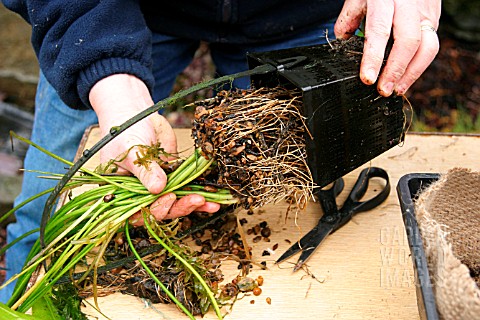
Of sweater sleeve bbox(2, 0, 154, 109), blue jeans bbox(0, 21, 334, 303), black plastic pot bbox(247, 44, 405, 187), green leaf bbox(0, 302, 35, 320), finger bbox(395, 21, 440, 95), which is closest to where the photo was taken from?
green leaf bbox(0, 302, 35, 320)

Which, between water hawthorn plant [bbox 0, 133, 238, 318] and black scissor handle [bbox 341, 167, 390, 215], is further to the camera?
black scissor handle [bbox 341, 167, 390, 215]

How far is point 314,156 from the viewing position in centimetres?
113

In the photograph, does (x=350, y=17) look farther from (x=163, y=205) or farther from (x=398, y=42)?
(x=163, y=205)

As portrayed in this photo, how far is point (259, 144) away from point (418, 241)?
1.24 feet

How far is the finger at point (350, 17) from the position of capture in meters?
1.27

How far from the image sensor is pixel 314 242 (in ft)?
4.15

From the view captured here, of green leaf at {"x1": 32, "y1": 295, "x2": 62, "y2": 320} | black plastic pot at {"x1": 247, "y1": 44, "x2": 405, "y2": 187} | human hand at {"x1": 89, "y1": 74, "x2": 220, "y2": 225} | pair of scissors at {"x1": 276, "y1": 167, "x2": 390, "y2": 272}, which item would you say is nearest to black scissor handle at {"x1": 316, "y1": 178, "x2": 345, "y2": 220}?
pair of scissors at {"x1": 276, "y1": 167, "x2": 390, "y2": 272}

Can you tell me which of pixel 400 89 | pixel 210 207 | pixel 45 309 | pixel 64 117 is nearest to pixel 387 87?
pixel 400 89

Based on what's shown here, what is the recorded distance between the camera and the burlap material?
791 millimetres

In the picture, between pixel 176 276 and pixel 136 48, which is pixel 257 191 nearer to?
pixel 176 276

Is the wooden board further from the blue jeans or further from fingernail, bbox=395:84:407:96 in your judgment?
the blue jeans

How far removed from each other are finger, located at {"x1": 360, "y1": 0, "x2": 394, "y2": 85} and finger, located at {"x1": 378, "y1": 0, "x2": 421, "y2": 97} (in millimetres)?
21

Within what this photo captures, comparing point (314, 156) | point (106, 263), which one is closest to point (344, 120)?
point (314, 156)

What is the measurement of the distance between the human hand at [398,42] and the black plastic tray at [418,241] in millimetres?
229
